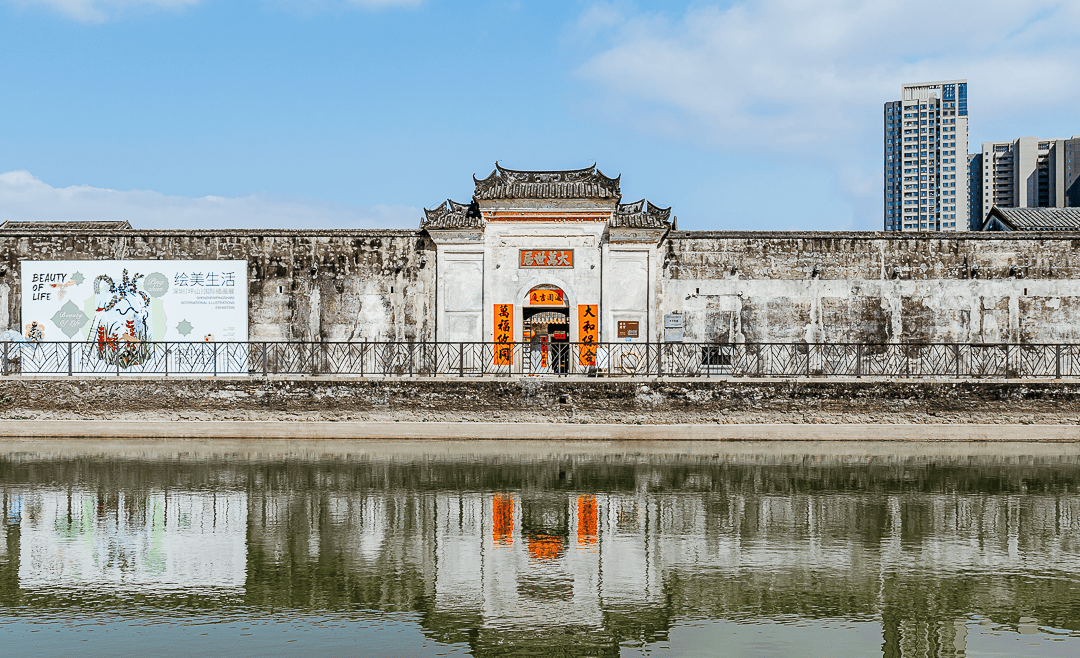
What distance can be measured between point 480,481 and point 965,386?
1118 centimetres

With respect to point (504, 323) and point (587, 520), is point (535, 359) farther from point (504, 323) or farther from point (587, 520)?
point (587, 520)

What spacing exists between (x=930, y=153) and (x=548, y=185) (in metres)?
87.7

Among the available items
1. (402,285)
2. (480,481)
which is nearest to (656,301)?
(402,285)

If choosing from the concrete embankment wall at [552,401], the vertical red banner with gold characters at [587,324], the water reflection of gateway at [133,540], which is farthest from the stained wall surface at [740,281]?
the water reflection of gateway at [133,540]

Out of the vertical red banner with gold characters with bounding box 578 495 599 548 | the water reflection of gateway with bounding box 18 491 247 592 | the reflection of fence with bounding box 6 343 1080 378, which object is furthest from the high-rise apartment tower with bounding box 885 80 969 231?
the water reflection of gateway with bounding box 18 491 247 592

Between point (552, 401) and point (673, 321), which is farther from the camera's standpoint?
point (673, 321)

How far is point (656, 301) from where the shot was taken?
22766 millimetres

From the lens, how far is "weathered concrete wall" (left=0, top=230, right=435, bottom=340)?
22.8 meters

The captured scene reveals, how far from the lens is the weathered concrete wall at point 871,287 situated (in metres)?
23.0

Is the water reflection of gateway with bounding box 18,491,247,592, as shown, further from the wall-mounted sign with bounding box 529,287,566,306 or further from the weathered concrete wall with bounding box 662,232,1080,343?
the weathered concrete wall with bounding box 662,232,1080,343

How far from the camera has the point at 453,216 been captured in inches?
906

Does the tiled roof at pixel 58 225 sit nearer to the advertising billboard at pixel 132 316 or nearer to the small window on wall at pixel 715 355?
the advertising billboard at pixel 132 316

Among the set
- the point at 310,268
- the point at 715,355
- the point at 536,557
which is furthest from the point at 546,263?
the point at 536,557

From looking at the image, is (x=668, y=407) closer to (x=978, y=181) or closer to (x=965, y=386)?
(x=965, y=386)
